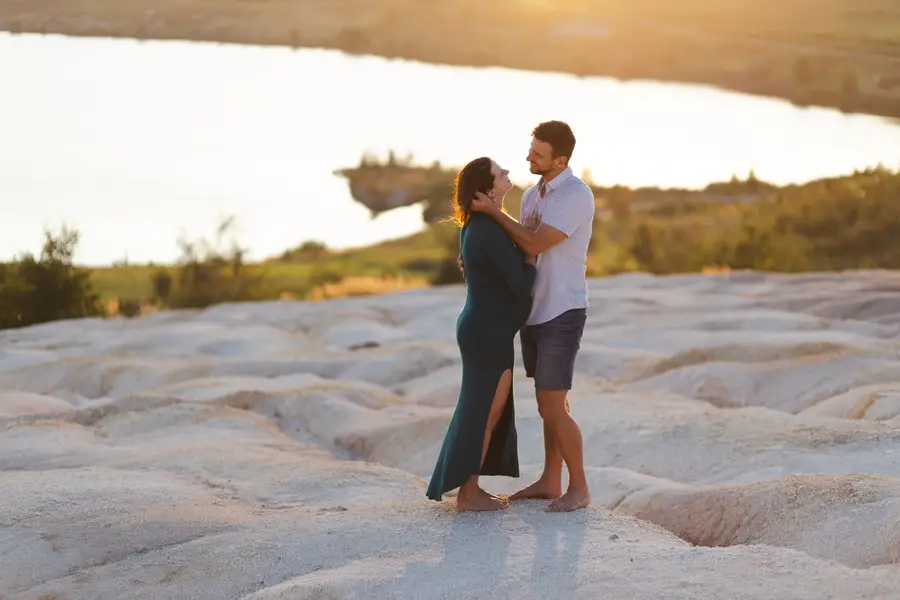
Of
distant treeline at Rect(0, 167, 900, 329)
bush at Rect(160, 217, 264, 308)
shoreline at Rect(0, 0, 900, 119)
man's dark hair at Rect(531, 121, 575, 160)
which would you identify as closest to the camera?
man's dark hair at Rect(531, 121, 575, 160)

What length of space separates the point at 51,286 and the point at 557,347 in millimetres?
15774

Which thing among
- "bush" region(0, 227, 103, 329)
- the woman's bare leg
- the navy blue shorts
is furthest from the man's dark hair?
"bush" region(0, 227, 103, 329)

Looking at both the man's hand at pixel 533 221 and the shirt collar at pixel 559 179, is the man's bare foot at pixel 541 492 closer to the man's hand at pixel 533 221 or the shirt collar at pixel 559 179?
the man's hand at pixel 533 221

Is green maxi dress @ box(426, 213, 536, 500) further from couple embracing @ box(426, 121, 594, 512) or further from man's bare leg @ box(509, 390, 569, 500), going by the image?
man's bare leg @ box(509, 390, 569, 500)

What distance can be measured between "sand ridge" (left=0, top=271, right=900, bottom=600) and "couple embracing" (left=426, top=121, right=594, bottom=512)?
0.42m

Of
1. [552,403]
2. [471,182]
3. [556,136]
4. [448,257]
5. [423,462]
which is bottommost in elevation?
[423,462]

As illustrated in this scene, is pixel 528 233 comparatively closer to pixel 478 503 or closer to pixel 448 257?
pixel 478 503

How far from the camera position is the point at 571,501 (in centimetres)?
611

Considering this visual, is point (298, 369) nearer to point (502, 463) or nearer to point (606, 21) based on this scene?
point (502, 463)

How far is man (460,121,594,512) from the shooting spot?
5793 mm

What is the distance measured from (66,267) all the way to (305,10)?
40.7 m

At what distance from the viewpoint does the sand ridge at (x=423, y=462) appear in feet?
17.9

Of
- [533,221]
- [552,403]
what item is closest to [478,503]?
[552,403]

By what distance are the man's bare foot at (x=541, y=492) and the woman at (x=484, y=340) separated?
193mm
